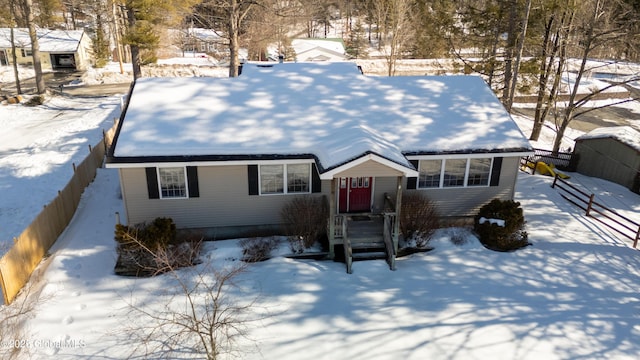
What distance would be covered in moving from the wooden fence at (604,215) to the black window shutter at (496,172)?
13.6 ft

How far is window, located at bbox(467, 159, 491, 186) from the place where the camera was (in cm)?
1468

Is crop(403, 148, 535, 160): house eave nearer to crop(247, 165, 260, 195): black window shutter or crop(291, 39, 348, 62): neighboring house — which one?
crop(247, 165, 260, 195): black window shutter

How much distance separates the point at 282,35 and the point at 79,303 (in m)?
42.9

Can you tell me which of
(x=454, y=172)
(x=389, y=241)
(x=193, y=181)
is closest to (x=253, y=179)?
(x=193, y=181)

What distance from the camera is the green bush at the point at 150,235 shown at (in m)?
12.5

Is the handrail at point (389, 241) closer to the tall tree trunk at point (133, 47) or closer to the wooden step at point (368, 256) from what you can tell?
the wooden step at point (368, 256)

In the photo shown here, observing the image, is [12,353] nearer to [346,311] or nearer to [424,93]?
[346,311]

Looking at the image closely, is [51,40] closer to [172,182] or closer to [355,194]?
[172,182]

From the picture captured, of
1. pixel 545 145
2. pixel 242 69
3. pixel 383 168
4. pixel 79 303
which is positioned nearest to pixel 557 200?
pixel 383 168

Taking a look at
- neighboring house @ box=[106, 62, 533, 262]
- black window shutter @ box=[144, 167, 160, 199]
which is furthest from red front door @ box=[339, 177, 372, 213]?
black window shutter @ box=[144, 167, 160, 199]

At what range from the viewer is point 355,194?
47.0 ft

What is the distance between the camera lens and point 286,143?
13.7 metres

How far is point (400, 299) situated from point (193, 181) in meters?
7.02

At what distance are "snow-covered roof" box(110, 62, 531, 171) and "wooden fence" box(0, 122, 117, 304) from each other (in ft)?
10.3
